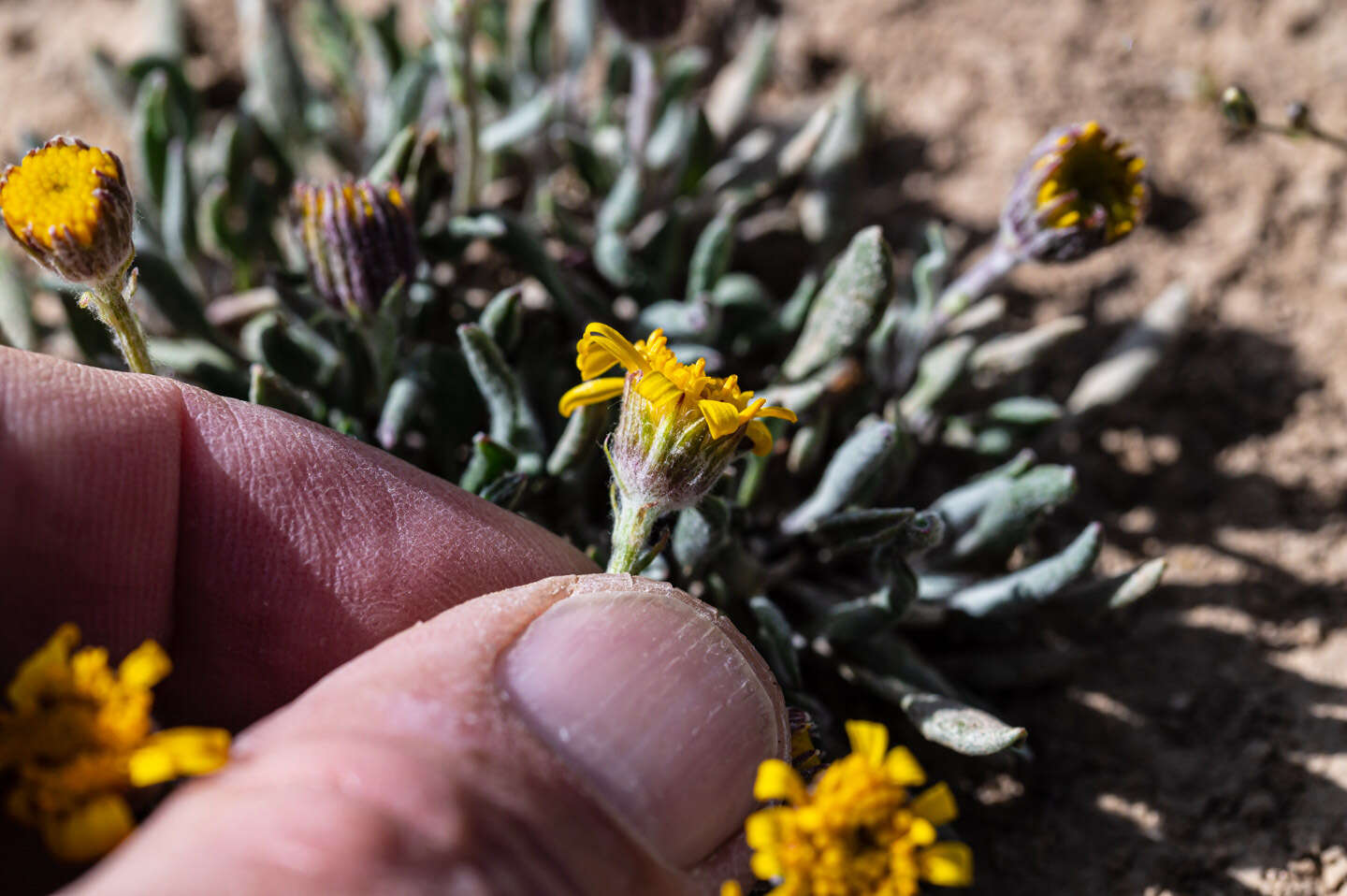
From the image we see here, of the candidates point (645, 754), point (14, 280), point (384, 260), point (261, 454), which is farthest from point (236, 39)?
point (645, 754)

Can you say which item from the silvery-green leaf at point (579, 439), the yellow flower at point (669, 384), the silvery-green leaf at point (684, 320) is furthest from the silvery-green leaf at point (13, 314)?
the yellow flower at point (669, 384)

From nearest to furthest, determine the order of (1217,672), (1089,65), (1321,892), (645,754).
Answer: (645,754)
(1321,892)
(1217,672)
(1089,65)

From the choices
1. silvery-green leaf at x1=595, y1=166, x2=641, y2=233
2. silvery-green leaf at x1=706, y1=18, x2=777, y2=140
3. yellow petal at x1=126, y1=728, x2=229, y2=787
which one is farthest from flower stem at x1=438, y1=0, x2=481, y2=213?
yellow petal at x1=126, y1=728, x2=229, y2=787

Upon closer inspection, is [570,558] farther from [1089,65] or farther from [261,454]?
[1089,65]

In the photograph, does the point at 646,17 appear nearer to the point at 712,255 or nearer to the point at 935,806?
the point at 712,255

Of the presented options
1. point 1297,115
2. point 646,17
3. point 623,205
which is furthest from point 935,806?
point 646,17

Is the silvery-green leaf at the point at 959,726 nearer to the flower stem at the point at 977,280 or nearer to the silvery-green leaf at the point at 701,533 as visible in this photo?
the silvery-green leaf at the point at 701,533
